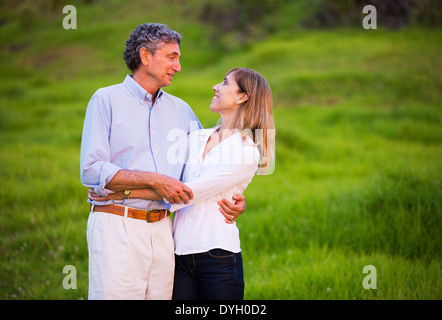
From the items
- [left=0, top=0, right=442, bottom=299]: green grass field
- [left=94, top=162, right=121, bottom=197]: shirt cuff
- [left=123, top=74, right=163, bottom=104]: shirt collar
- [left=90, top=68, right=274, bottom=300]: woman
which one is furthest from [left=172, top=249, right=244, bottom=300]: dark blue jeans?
[left=0, top=0, right=442, bottom=299]: green grass field

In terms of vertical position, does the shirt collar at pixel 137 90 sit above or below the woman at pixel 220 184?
above

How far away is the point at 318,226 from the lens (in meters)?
6.37

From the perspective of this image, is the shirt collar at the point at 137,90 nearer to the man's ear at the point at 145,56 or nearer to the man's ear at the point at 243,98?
the man's ear at the point at 145,56

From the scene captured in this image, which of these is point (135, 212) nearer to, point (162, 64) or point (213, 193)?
point (213, 193)

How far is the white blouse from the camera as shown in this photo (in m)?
3.08

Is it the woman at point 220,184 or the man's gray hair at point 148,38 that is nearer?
the woman at point 220,184

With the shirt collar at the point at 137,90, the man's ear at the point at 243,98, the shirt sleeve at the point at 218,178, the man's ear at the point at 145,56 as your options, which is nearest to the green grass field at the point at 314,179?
the shirt sleeve at the point at 218,178

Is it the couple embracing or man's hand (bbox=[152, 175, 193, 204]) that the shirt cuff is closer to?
the couple embracing

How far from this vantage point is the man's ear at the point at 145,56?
330 centimetres

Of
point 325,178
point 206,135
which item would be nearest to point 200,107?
point 325,178

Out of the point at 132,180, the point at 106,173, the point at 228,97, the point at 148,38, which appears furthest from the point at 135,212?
the point at 148,38

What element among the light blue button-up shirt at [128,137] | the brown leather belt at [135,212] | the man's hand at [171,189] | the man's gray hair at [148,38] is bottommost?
the brown leather belt at [135,212]

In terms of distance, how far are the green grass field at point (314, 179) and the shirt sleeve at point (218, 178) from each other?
6.90ft
